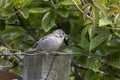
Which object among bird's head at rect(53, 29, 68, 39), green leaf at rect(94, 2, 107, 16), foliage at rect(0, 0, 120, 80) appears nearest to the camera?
green leaf at rect(94, 2, 107, 16)

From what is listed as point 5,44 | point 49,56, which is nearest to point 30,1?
point 5,44

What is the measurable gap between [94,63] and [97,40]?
0.14 m

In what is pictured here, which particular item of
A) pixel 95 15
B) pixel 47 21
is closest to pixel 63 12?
pixel 47 21

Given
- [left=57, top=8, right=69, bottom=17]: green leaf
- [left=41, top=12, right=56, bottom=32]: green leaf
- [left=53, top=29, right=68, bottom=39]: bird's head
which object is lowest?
[left=53, top=29, right=68, bottom=39]: bird's head

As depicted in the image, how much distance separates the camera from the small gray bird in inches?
93.1

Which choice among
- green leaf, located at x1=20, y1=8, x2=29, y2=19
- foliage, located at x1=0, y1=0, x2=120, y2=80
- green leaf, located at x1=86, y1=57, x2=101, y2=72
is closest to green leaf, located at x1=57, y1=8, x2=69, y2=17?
foliage, located at x1=0, y1=0, x2=120, y2=80

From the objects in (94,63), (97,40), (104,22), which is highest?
(104,22)

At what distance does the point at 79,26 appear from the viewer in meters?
2.46

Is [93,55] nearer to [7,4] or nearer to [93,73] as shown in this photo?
[93,73]

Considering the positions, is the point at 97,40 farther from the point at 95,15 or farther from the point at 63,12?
the point at 63,12

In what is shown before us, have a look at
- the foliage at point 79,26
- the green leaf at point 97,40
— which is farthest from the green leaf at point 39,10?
the green leaf at point 97,40

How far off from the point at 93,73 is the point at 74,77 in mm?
585

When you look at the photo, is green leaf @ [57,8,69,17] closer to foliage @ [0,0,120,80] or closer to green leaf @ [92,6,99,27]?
foliage @ [0,0,120,80]

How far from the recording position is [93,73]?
2.37m
